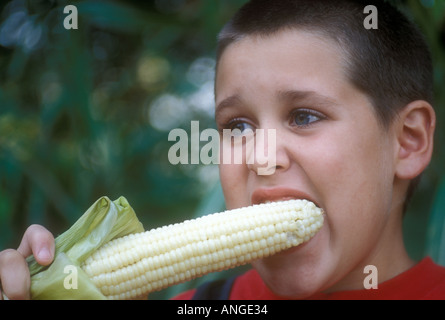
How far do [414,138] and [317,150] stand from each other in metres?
0.28

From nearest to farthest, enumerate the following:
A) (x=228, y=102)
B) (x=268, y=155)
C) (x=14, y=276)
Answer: (x=14, y=276) < (x=268, y=155) < (x=228, y=102)

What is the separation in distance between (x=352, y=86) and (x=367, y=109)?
2.4 inches

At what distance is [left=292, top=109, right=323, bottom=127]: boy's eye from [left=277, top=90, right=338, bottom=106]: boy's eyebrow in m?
0.03

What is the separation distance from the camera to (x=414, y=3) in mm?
1449

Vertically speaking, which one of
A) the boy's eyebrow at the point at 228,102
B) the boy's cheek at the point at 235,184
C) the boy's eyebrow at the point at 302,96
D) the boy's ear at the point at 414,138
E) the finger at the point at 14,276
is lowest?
the finger at the point at 14,276

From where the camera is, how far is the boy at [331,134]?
3.28 ft

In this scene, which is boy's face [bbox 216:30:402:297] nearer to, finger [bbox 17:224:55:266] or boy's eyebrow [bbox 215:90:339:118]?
boy's eyebrow [bbox 215:90:339:118]

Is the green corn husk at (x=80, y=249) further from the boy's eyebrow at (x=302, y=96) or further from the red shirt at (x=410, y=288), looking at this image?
the red shirt at (x=410, y=288)

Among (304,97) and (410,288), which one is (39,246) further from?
(410,288)

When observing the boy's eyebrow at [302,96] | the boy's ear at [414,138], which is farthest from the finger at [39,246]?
the boy's ear at [414,138]

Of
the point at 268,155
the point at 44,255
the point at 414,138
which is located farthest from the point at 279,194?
the point at 44,255

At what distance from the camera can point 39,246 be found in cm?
89

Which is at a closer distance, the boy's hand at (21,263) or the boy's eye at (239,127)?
the boy's hand at (21,263)

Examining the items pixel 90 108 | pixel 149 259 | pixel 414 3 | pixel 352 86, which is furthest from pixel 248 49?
pixel 90 108
